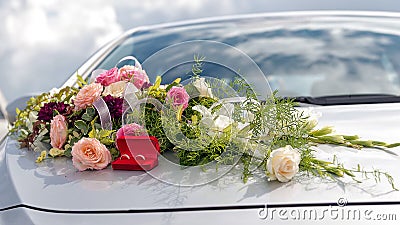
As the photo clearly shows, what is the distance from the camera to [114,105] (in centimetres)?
178

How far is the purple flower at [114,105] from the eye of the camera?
1767 mm

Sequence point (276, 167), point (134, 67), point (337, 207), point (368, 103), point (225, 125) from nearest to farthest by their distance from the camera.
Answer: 1. point (337, 207)
2. point (276, 167)
3. point (225, 125)
4. point (134, 67)
5. point (368, 103)

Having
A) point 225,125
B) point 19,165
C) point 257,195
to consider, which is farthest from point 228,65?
point 19,165

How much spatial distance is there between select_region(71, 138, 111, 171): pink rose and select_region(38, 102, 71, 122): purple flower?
0.25 metres

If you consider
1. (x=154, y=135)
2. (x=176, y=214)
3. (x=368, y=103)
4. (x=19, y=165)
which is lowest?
(x=176, y=214)

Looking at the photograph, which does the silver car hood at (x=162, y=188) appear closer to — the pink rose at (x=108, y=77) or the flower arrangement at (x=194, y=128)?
the flower arrangement at (x=194, y=128)

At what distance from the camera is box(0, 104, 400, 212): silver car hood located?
1335mm

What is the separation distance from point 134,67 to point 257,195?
77 cm

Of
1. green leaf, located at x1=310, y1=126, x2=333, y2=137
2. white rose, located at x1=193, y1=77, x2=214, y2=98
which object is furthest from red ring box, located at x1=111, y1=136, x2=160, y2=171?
green leaf, located at x1=310, y1=126, x2=333, y2=137

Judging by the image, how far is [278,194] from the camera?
4.44ft

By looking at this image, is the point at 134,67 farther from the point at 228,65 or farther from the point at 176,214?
the point at 176,214

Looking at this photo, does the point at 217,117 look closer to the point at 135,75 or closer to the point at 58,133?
the point at 135,75
